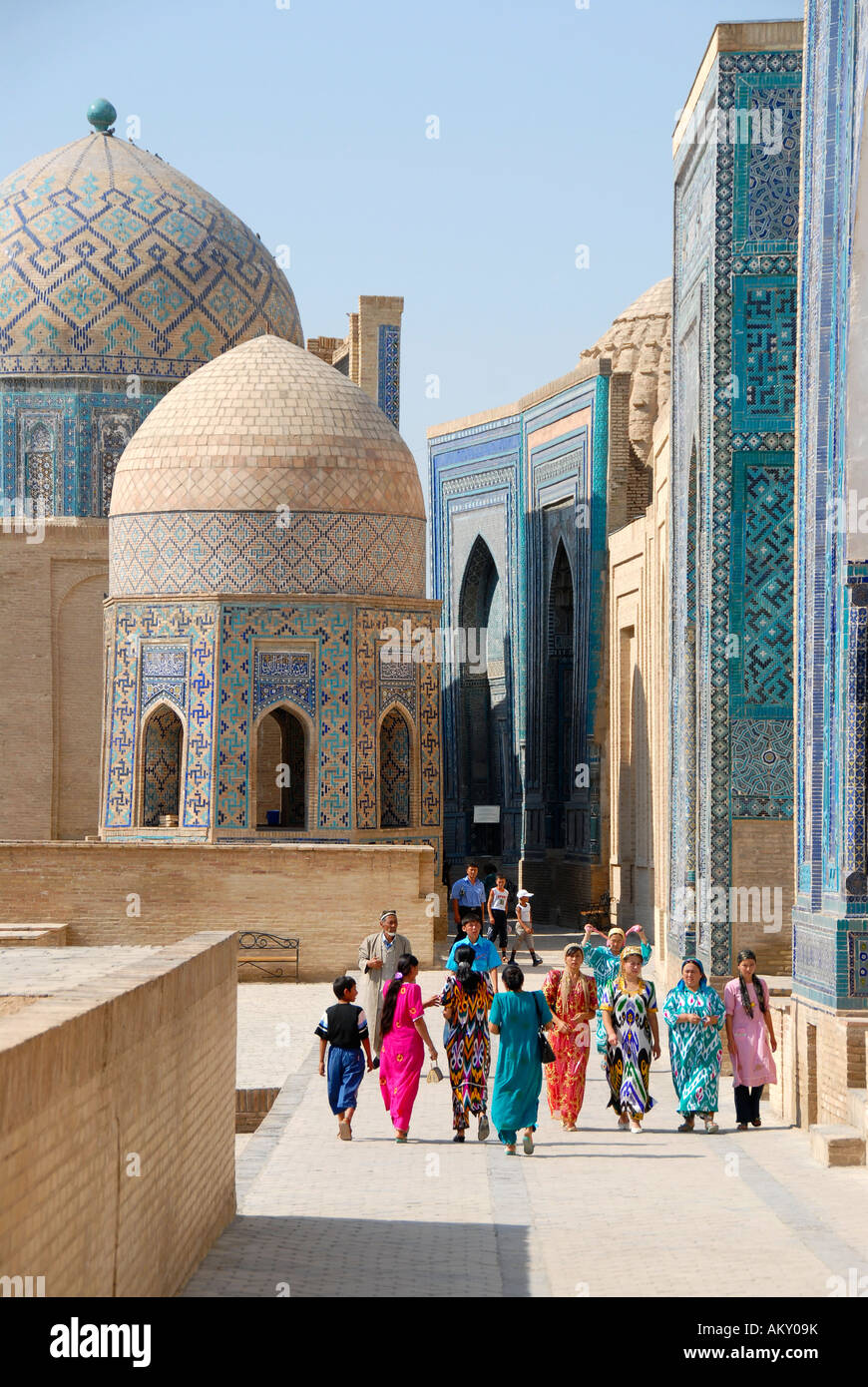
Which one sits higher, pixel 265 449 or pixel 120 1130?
pixel 265 449

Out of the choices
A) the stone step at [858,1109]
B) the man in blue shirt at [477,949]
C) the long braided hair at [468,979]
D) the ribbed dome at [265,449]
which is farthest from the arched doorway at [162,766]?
the stone step at [858,1109]

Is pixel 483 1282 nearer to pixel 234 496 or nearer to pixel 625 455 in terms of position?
pixel 234 496

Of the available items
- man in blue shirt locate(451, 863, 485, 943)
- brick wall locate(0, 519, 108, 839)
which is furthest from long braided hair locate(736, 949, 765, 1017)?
brick wall locate(0, 519, 108, 839)

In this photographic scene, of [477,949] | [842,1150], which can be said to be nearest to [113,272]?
[477,949]

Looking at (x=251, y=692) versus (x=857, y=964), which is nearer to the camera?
(x=857, y=964)

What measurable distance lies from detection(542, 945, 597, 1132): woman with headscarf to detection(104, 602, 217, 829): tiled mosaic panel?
10.5m

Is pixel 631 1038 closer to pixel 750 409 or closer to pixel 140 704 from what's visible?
pixel 750 409

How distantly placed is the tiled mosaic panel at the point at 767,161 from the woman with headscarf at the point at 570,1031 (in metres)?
4.80

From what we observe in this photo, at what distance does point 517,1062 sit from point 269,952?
8180mm

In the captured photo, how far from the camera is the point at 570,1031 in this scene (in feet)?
33.4

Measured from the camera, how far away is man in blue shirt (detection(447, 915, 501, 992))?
11180 millimetres

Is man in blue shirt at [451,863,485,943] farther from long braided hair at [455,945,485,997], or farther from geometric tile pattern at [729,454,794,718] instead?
long braided hair at [455,945,485,997]

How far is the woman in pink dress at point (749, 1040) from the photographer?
408 inches
